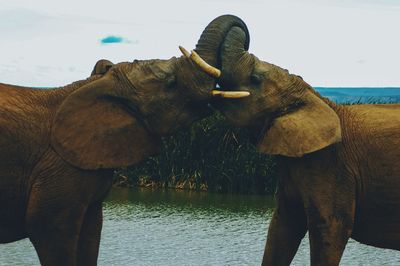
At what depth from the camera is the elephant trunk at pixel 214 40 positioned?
9.05 meters

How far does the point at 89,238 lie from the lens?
31.5ft

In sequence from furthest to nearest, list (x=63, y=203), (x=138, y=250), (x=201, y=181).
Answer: (x=201, y=181) → (x=138, y=250) → (x=63, y=203)

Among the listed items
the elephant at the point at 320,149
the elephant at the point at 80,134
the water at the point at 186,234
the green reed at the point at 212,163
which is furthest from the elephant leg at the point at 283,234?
the green reed at the point at 212,163

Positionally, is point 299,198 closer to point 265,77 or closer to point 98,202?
point 265,77

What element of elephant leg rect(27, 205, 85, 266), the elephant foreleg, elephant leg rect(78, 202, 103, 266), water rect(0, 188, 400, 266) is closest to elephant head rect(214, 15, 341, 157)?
the elephant foreleg

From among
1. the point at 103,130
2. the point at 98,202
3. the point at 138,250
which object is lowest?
the point at 138,250

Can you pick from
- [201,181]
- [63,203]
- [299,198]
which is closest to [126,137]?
[63,203]

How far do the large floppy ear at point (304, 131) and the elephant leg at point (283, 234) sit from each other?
74 centimetres

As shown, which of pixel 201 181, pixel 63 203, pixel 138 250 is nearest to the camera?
pixel 63 203

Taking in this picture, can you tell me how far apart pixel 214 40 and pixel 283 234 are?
202 centimetres

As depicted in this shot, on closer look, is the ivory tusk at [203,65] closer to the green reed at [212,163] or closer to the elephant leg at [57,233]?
the elephant leg at [57,233]

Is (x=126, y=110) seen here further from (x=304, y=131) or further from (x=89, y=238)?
(x=304, y=131)

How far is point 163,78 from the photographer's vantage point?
360 inches

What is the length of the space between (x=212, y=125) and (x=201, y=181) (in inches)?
38.4
